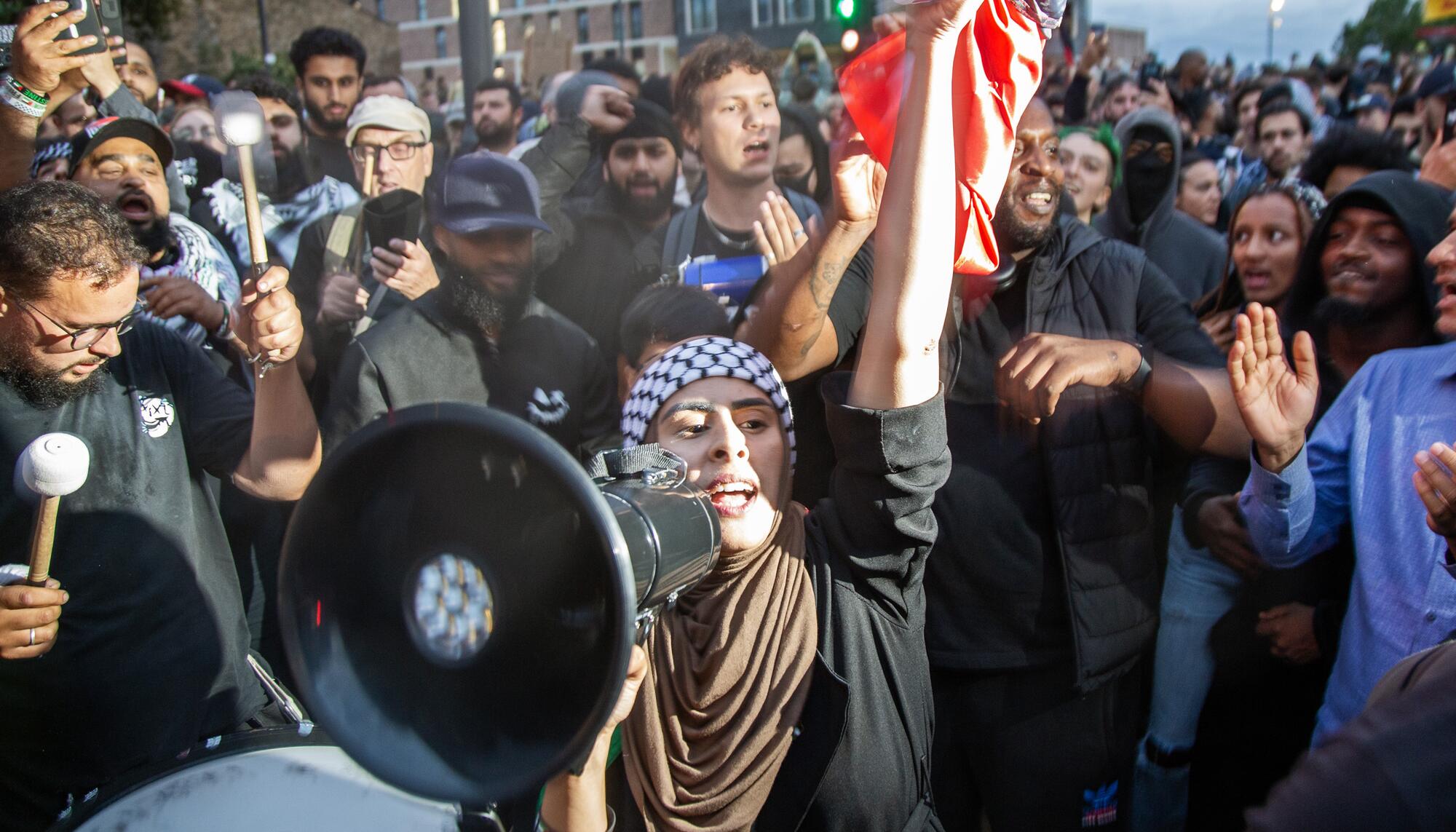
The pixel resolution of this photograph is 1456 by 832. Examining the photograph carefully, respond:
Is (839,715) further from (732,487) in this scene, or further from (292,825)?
(292,825)

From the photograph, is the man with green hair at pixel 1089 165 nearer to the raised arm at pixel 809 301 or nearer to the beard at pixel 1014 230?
the beard at pixel 1014 230

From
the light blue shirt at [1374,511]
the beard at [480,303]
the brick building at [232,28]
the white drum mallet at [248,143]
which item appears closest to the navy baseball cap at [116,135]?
the beard at [480,303]

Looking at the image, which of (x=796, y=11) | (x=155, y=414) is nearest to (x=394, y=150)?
(x=155, y=414)

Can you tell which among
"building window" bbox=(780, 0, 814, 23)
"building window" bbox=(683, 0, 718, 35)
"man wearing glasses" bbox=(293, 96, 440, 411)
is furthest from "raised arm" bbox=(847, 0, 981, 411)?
"building window" bbox=(683, 0, 718, 35)

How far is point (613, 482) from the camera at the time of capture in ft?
5.05

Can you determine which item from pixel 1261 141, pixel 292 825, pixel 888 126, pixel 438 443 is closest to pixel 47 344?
pixel 292 825

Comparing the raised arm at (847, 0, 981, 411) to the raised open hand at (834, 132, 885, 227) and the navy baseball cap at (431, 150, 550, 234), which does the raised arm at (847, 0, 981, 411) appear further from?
the navy baseball cap at (431, 150, 550, 234)

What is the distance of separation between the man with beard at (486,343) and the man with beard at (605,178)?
57cm

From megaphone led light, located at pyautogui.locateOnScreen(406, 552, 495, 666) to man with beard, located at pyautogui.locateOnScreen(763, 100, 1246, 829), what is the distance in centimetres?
131

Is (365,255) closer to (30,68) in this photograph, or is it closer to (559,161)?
(559,161)

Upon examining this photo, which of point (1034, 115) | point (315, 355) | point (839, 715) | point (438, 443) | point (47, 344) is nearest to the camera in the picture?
point (438, 443)

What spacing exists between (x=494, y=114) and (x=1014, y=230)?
4125mm

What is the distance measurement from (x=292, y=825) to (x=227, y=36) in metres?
36.4

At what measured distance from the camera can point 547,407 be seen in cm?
311
